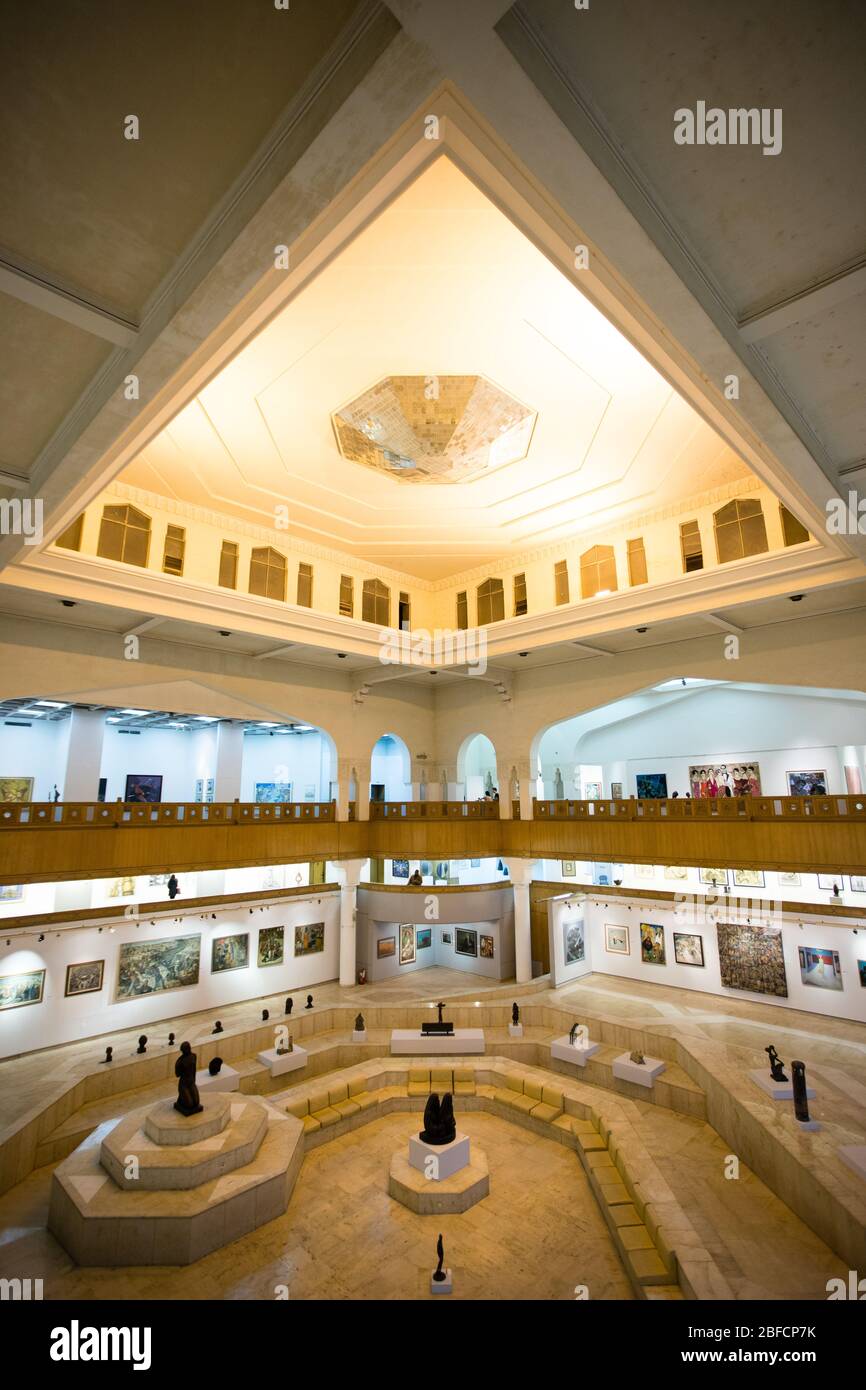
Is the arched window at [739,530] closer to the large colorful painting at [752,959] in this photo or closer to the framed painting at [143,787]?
the large colorful painting at [752,959]

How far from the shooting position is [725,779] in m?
17.9

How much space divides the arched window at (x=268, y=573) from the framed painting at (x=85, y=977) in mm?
8884

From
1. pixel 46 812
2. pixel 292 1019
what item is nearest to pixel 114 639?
pixel 46 812

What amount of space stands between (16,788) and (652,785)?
19084mm

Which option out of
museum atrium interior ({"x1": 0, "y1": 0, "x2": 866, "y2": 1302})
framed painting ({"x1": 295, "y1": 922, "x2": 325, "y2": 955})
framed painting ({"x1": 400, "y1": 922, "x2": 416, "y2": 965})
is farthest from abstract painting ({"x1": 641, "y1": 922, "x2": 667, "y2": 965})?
framed painting ({"x1": 295, "y1": 922, "x2": 325, "y2": 955})

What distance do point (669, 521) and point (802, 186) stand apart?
421 inches

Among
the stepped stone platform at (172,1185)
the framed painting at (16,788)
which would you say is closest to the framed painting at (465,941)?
the stepped stone platform at (172,1185)

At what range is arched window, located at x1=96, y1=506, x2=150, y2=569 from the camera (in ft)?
39.3

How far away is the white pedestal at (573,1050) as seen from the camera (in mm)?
12945

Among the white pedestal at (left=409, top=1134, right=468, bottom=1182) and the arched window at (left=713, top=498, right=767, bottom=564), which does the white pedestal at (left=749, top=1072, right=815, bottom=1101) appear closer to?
the white pedestal at (left=409, top=1134, right=468, bottom=1182)

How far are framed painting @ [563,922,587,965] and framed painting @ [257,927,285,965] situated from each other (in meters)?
7.70

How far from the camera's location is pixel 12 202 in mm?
3621

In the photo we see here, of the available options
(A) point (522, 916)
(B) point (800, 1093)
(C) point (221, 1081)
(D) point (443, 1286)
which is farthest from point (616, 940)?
(D) point (443, 1286)
